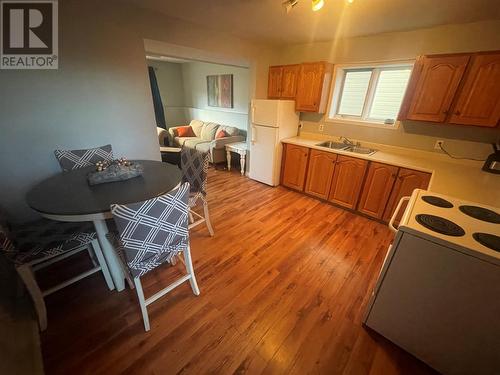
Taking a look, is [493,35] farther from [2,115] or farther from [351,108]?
[2,115]

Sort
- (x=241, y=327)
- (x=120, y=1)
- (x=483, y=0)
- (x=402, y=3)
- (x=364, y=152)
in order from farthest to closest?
(x=364, y=152), (x=120, y=1), (x=402, y=3), (x=483, y=0), (x=241, y=327)

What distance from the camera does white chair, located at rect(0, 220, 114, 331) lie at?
1199 millimetres

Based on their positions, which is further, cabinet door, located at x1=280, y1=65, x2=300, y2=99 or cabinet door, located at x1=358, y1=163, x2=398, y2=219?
cabinet door, located at x1=280, y1=65, x2=300, y2=99

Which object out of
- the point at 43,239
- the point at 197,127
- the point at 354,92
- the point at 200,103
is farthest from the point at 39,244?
the point at 200,103

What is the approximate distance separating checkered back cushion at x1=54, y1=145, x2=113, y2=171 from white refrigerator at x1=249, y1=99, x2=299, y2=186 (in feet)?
7.15

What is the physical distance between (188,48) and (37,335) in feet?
10.00

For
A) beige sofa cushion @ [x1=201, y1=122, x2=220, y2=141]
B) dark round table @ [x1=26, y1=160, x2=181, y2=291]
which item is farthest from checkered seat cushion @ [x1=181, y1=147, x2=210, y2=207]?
beige sofa cushion @ [x1=201, y1=122, x2=220, y2=141]

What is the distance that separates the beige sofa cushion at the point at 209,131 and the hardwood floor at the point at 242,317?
3.21 meters

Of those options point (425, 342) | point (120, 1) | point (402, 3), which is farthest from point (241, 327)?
point (120, 1)

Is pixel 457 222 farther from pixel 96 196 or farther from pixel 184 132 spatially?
Answer: pixel 184 132

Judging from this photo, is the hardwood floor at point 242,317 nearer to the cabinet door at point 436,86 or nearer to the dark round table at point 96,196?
the dark round table at point 96,196

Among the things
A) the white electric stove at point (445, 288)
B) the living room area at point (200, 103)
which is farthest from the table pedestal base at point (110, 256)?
the living room area at point (200, 103)

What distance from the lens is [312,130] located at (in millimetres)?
3500

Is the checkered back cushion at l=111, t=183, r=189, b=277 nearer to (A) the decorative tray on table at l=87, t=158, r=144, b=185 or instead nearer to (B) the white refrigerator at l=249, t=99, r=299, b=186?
(A) the decorative tray on table at l=87, t=158, r=144, b=185
